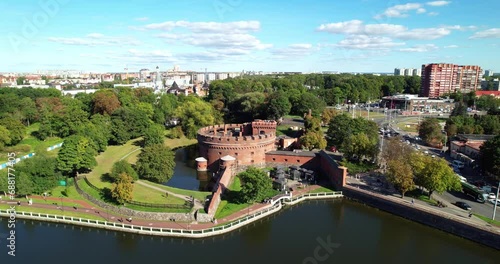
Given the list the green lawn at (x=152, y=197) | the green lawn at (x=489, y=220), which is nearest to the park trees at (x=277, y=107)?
the green lawn at (x=152, y=197)

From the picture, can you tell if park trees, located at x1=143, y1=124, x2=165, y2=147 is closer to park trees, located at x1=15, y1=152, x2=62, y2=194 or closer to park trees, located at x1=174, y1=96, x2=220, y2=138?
park trees, located at x1=174, y1=96, x2=220, y2=138

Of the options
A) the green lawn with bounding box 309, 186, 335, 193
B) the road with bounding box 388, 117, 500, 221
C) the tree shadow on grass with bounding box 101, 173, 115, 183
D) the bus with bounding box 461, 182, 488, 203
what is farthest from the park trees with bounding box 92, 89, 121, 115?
the bus with bounding box 461, 182, 488, 203

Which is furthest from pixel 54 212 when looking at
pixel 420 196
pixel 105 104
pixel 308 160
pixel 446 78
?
pixel 446 78

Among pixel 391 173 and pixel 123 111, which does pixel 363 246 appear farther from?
pixel 123 111

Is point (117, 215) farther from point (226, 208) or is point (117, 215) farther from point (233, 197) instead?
point (233, 197)

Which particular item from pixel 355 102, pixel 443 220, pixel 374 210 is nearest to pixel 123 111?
pixel 374 210

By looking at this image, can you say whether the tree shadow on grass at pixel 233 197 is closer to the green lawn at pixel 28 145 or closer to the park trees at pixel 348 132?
the park trees at pixel 348 132
